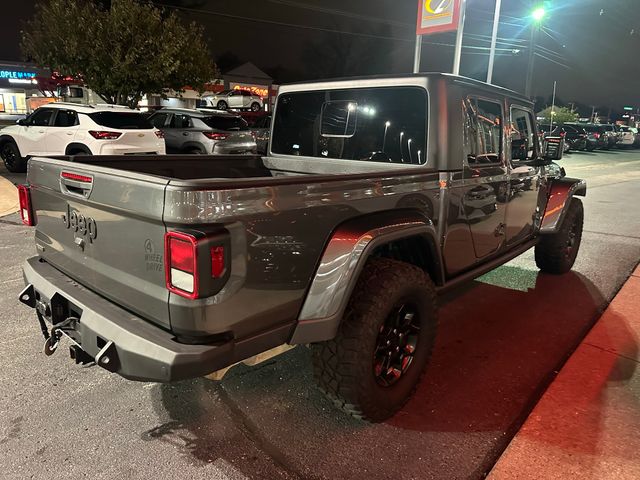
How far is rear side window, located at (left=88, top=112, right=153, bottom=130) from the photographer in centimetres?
1007

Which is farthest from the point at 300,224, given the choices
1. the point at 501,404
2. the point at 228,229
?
the point at 501,404

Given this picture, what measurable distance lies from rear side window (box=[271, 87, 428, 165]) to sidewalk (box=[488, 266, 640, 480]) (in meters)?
1.77

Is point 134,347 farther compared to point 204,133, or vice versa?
point 204,133

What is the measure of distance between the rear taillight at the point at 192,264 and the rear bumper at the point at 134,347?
0.24 m

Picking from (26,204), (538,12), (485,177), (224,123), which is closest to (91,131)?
(224,123)

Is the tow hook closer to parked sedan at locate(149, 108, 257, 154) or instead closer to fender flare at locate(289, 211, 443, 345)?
fender flare at locate(289, 211, 443, 345)

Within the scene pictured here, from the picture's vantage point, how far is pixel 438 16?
44.5 ft

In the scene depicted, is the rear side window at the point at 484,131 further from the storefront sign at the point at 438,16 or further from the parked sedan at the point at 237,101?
the parked sedan at the point at 237,101

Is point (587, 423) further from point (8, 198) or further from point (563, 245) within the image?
point (8, 198)

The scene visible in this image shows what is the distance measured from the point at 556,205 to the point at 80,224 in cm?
456

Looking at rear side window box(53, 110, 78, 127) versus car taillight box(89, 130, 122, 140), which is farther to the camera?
rear side window box(53, 110, 78, 127)

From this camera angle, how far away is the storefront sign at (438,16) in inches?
→ 519

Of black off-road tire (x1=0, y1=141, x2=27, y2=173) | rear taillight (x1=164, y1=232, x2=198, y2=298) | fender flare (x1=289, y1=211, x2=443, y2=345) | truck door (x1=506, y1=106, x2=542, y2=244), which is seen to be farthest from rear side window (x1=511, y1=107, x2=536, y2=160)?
black off-road tire (x1=0, y1=141, x2=27, y2=173)

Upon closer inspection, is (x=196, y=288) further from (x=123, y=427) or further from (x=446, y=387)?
(x=446, y=387)
